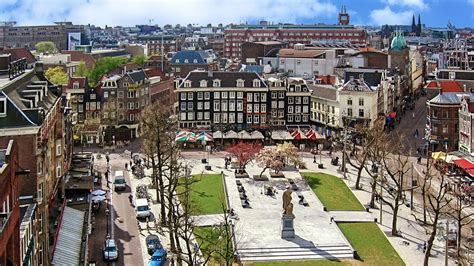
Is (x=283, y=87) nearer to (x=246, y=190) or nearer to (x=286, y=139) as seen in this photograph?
(x=286, y=139)

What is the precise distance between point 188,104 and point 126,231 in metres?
58.1

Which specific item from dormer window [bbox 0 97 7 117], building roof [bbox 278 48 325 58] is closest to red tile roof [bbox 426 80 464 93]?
building roof [bbox 278 48 325 58]

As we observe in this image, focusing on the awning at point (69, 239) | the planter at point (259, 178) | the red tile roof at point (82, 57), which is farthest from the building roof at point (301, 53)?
the awning at point (69, 239)

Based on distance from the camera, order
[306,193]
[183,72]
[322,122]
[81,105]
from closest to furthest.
A: [306,193]
[81,105]
[322,122]
[183,72]

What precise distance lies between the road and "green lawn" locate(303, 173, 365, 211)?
22820 mm

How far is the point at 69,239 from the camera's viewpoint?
6191 centimetres

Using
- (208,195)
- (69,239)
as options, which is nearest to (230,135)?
(208,195)

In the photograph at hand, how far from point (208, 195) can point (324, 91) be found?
186 ft

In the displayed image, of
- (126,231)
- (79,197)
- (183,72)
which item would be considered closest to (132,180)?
(79,197)

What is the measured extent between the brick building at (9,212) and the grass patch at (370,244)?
3324 centimetres

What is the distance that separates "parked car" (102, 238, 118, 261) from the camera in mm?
60938

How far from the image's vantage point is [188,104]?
4968 inches

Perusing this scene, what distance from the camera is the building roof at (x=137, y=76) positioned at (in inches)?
4995

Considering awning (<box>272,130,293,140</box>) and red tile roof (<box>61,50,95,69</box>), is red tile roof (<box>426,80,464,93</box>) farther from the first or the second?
red tile roof (<box>61,50,95,69</box>)
